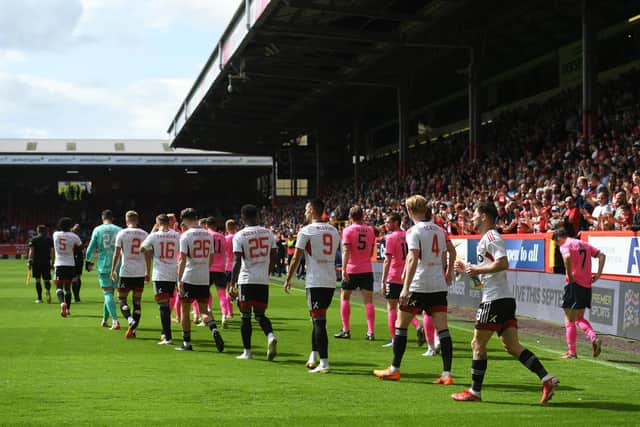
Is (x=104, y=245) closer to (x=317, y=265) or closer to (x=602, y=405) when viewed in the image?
(x=317, y=265)

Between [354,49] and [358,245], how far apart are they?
55.4 ft

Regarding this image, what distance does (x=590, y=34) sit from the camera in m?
24.8

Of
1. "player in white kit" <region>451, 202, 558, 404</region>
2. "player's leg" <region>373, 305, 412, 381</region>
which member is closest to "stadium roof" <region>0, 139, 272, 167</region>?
"player's leg" <region>373, 305, 412, 381</region>

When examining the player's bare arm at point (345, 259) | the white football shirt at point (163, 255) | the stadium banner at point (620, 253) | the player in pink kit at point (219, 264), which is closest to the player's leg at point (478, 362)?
the player's bare arm at point (345, 259)

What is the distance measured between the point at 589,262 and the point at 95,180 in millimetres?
68581

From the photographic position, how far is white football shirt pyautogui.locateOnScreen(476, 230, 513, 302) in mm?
7930

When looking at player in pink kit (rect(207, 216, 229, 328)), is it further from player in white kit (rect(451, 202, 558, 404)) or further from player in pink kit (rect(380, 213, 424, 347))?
player in white kit (rect(451, 202, 558, 404))

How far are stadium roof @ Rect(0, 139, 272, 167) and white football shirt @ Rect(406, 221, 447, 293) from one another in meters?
59.2

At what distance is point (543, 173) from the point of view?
23.1 meters

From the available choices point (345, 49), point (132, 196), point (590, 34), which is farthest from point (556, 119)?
point (132, 196)

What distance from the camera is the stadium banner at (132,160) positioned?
6512 cm

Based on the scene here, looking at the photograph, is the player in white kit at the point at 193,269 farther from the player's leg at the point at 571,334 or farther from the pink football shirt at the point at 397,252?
the player's leg at the point at 571,334

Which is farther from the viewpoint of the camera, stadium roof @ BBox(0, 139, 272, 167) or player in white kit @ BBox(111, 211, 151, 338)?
stadium roof @ BBox(0, 139, 272, 167)

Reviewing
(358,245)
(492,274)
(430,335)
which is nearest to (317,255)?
(430,335)
